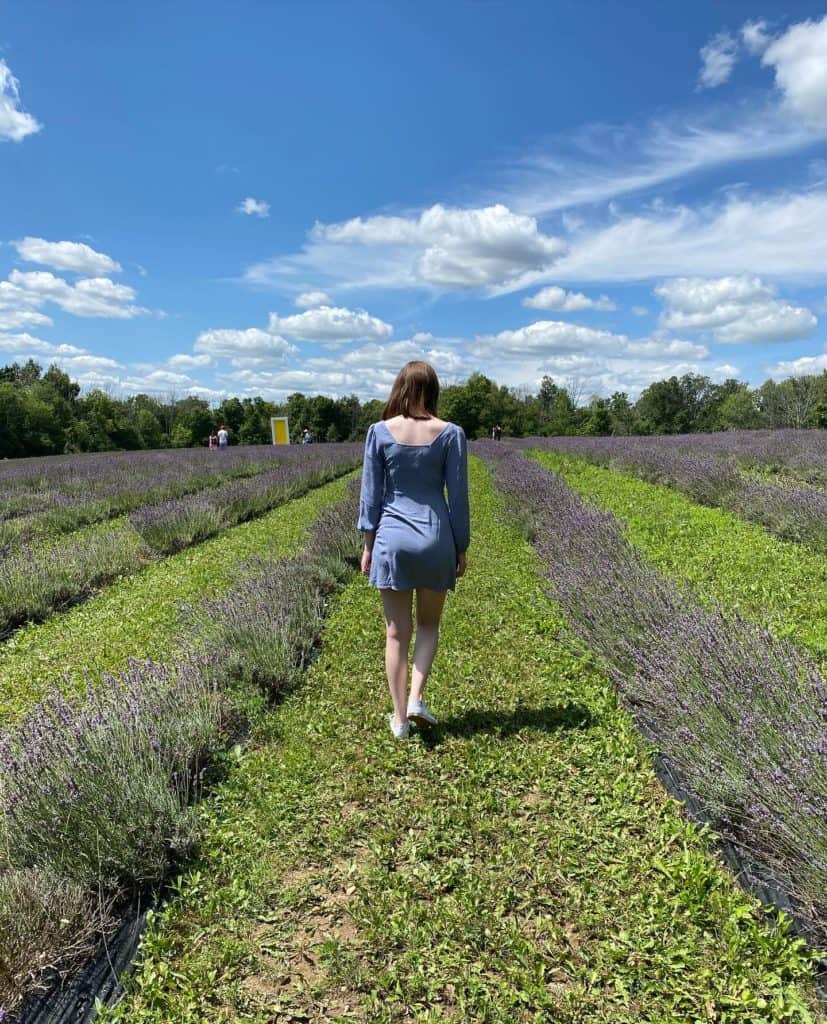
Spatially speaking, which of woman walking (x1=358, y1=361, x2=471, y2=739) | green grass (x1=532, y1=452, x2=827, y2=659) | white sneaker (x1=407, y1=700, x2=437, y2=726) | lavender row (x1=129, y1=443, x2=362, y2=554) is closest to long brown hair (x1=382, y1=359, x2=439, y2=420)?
woman walking (x1=358, y1=361, x2=471, y2=739)

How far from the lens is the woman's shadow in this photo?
3250mm

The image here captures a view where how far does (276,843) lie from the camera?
2.42 metres

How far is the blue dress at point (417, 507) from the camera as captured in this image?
2.88 meters

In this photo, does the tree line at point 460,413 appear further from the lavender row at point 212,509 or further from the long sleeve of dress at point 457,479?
the long sleeve of dress at point 457,479

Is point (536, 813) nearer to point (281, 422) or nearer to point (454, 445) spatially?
A: point (454, 445)

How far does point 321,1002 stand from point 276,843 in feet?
2.38

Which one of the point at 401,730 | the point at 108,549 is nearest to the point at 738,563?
the point at 401,730

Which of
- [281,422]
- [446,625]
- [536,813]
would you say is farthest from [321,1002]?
[281,422]

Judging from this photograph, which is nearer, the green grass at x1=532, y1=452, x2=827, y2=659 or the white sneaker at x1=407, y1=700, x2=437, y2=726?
the white sneaker at x1=407, y1=700, x2=437, y2=726

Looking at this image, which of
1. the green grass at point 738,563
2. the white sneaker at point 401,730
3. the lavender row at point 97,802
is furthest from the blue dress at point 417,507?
the green grass at point 738,563

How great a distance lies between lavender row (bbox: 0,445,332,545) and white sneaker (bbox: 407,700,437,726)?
7341 mm

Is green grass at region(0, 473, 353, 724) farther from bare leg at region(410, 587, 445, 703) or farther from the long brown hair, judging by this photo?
the long brown hair

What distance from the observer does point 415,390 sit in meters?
2.86

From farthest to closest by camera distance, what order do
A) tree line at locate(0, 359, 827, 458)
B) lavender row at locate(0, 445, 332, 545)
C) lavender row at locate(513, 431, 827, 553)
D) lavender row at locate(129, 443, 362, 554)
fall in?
tree line at locate(0, 359, 827, 458) → lavender row at locate(0, 445, 332, 545) → lavender row at locate(129, 443, 362, 554) → lavender row at locate(513, 431, 827, 553)
